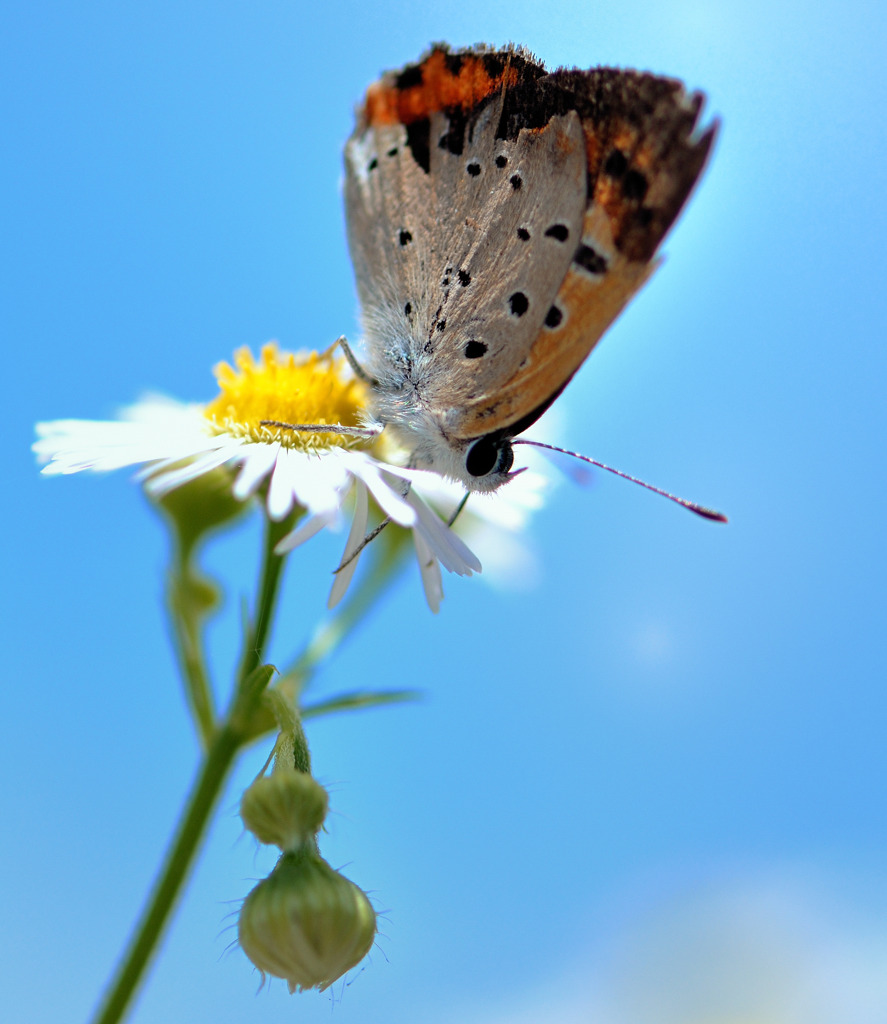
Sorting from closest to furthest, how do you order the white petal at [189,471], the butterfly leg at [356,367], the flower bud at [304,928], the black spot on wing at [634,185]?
1. the flower bud at [304,928]
2. the black spot on wing at [634,185]
3. the white petal at [189,471]
4. the butterfly leg at [356,367]

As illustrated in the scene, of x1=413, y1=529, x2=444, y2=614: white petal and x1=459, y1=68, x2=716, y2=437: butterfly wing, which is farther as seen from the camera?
x1=413, y1=529, x2=444, y2=614: white petal

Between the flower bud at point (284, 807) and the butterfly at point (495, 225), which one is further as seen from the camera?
the butterfly at point (495, 225)

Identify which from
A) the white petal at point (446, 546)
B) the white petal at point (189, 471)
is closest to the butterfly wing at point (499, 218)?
the white petal at point (446, 546)

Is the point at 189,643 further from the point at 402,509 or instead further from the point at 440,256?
the point at 440,256

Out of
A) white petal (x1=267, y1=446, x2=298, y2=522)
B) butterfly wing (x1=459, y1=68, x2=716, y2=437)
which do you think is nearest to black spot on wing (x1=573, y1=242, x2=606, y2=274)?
butterfly wing (x1=459, y1=68, x2=716, y2=437)

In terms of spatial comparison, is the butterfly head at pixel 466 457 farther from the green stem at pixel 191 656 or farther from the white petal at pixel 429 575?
the green stem at pixel 191 656

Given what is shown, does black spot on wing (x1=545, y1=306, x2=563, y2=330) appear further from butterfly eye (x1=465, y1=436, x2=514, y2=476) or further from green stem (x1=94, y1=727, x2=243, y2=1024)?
green stem (x1=94, y1=727, x2=243, y2=1024)

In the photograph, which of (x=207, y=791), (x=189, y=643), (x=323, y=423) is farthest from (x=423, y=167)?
(x=207, y=791)

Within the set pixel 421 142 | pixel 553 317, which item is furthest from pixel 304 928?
pixel 421 142
